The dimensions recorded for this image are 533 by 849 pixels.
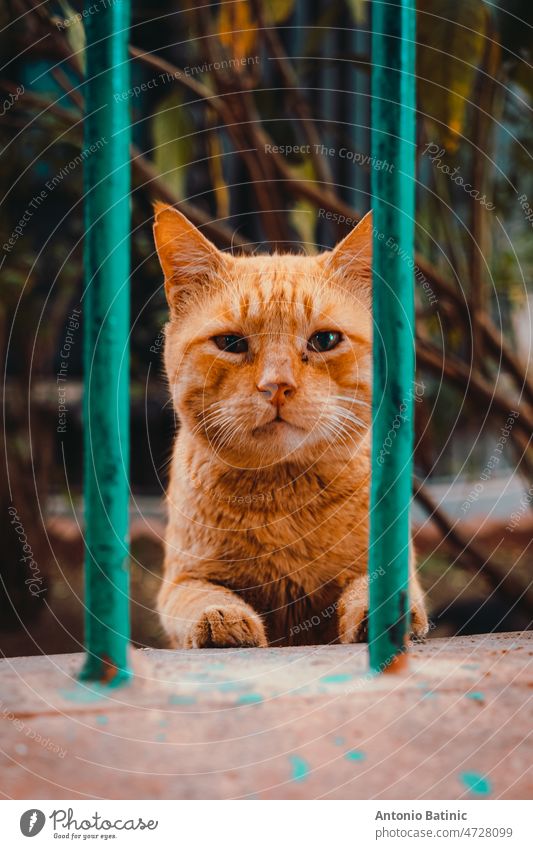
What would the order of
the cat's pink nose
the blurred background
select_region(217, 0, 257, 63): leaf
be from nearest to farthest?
the cat's pink nose → the blurred background → select_region(217, 0, 257, 63): leaf

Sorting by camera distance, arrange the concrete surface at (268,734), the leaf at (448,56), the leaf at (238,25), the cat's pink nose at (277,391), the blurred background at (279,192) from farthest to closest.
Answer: the leaf at (238,25) < the blurred background at (279,192) < the leaf at (448,56) < the cat's pink nose at (277,391) < the concrete surface at (268,734)

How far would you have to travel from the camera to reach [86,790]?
497 millimetres

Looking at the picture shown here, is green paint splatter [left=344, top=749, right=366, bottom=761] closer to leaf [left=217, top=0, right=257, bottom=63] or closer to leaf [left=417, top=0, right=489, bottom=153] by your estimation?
leaf [left=417, top=0, right=489, bottom=153]

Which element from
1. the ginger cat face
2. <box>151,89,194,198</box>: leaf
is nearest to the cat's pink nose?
the ginger cat face

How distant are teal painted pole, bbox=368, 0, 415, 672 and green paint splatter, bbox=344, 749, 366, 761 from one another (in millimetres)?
93

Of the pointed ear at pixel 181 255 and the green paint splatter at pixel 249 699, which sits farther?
the pointed ear at pixel 181 255

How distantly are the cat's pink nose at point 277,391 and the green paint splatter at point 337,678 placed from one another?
0.78ft

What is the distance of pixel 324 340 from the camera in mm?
691

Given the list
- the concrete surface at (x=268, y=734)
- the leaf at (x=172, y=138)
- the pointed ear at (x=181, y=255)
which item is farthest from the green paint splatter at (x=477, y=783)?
the leaf at (x=172, y=138)

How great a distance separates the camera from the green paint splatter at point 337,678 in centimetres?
55

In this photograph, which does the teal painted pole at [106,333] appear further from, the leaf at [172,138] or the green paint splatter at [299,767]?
the leaf at [172,138]

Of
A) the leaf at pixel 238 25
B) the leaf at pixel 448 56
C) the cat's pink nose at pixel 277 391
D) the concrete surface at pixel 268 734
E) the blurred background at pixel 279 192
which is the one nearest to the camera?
the concrete surface at pixel 268 734

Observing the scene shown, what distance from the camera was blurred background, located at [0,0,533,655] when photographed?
1.10m
